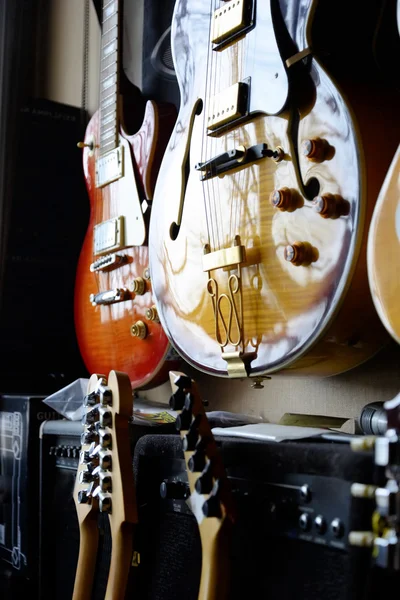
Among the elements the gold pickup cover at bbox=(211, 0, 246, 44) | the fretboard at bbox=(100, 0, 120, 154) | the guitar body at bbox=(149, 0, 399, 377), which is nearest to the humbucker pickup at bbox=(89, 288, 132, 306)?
the guitar body at bbox=(149, 0, 399, 377)

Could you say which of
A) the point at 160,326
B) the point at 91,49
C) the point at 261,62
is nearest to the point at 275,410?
the point at 160,326

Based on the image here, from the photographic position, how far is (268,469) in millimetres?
733

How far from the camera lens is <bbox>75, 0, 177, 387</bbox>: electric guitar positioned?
1358 mm

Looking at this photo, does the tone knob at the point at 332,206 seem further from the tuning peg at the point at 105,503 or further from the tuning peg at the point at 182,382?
the tuning peg at the point at 105,503

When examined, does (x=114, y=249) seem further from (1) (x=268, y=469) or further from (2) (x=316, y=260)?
(1) (x=268, y=469)

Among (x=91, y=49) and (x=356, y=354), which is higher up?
(x=91, y=49)

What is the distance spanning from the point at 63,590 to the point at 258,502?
1.78 ft

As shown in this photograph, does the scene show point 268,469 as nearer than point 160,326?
Yes

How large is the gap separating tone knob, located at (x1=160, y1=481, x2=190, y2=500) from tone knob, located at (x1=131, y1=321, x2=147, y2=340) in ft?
1.62

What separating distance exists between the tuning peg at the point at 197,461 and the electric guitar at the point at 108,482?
0.17 meters

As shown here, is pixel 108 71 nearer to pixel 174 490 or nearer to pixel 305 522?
pixel 174 490

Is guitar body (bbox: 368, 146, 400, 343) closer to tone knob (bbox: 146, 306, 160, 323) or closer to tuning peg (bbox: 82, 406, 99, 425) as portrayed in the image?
tuning peg (bbox: 82, 406, 99, 425)

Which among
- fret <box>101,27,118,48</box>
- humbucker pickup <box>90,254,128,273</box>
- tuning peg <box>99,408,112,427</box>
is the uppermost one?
fret <box>101,27,118,48</box>

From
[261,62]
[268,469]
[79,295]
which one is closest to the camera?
[268,469]
